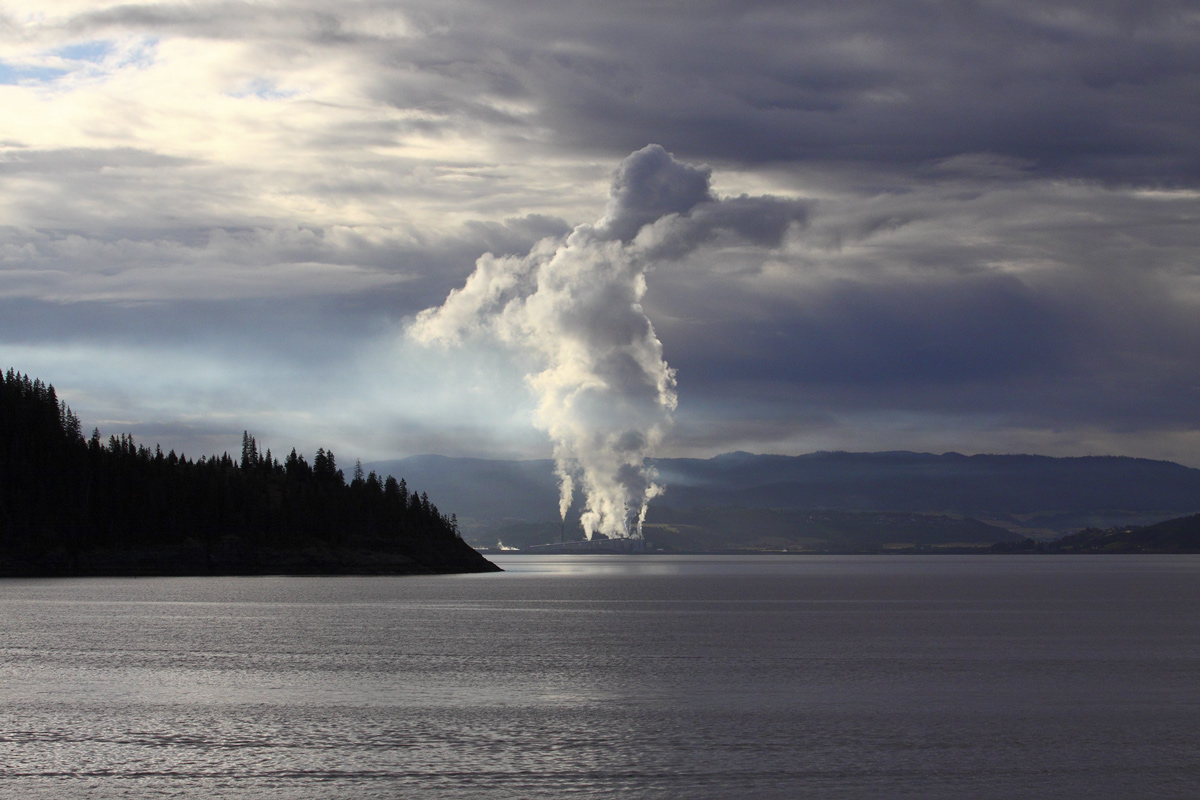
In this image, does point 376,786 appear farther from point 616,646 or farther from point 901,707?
point 616,646

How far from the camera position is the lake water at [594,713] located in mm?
53094

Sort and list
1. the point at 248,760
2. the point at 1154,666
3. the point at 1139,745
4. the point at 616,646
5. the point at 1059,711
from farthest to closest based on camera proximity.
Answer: the point at 616,646, the point at 1154,666, the point at 1059,711, the point at 1139,745, the point at 248,760

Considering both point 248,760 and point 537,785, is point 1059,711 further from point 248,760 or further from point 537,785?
point 248,760

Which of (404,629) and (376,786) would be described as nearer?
(376,786)

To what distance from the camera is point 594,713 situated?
237 feet

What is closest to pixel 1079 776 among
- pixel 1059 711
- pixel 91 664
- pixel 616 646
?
pixel 1059 711

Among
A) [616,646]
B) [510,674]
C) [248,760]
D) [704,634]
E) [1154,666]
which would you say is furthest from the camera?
[704,634]

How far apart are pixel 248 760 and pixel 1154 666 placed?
7514cm

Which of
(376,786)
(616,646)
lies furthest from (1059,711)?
(616,646)

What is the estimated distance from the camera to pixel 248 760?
187 ft

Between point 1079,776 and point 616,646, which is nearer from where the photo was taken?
point 1079,776

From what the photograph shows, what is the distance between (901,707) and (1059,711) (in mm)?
9375

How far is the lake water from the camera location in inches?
2090

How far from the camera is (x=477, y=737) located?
63312 millimetres
